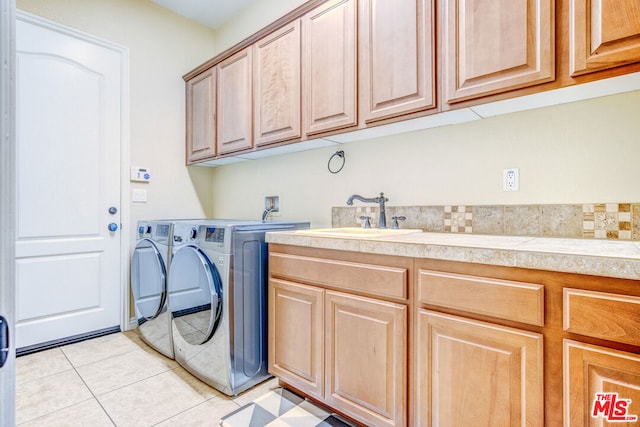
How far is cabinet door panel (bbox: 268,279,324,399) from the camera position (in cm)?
156

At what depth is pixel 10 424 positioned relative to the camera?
418 millimetres

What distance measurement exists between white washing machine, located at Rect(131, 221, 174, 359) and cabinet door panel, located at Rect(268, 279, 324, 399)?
83 centimetres

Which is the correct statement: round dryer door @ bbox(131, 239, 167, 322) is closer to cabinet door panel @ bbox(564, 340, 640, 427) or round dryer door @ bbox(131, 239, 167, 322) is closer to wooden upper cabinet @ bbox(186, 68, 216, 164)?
wooden upper cabinet @ bbox(186, 68, 216, 164)

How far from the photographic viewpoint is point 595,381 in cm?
91

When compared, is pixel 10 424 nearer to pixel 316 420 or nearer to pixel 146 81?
pixel 316 420

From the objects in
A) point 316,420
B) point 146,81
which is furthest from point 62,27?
point 316,420

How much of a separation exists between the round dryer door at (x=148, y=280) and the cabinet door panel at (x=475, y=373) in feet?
Answer: 5.69

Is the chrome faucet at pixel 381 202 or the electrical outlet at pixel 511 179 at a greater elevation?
the electrical outlet at pixel 511 179

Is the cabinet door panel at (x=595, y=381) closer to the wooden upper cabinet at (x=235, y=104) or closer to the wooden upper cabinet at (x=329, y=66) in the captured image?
the wooden upper cabinet at (x=329, y=66)

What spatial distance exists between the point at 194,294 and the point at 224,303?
0.27 m

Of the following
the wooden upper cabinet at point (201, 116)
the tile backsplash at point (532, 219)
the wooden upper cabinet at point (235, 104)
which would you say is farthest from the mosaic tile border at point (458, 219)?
the wooden upper cabinet at point (201, 116)

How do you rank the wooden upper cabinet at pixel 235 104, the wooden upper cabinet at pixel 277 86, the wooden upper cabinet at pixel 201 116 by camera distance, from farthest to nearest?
the wooden upper cabinet at pixel 201 116
the wooden upper cabinet at pixel 235 104
the wooden upper cabinet at pixel 277 86

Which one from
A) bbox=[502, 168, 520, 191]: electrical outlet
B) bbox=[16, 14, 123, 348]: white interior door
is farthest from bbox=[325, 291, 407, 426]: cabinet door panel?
bbox=[16, 14, 123, 348]: white interior door

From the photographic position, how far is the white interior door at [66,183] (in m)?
2.27
